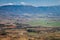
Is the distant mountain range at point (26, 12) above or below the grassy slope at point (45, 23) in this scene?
above

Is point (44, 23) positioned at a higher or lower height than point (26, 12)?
lower

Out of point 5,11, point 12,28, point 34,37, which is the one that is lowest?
point 34,37

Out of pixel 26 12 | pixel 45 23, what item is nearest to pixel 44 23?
pixel 45 23

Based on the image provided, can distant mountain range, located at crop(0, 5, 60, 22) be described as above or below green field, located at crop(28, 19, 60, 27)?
Result: above

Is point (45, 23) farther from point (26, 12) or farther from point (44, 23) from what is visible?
point (26, 12)

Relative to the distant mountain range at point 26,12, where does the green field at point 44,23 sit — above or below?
below

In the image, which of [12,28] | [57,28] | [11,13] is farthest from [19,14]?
[57,28]

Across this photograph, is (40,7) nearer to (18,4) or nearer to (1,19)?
(18,4)

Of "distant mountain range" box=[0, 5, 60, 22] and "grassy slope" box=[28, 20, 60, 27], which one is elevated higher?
"distant mountain range" box=[0, 5, 60, 22]
